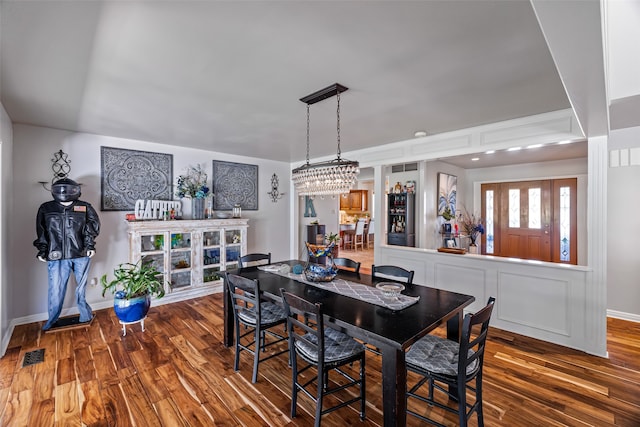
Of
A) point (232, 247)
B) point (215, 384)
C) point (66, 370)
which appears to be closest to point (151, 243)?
point (232, 247)

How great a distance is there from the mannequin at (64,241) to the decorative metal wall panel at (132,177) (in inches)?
21.9

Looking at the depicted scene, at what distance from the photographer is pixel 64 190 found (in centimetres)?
336

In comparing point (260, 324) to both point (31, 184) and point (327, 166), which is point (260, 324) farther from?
point (31, 184)

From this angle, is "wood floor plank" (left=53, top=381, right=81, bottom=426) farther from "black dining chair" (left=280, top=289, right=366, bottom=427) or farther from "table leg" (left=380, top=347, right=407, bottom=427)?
"table leg" (left=380, top=347, right=407, bottom=427)

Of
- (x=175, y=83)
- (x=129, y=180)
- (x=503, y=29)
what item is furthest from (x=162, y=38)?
(x=129, y=180)

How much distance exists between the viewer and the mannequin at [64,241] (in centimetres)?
332

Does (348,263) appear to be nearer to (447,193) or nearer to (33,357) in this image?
(33,357)

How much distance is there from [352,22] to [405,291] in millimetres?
1969

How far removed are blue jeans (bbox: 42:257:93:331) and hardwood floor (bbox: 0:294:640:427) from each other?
0.89 feet

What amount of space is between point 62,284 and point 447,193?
6.32m

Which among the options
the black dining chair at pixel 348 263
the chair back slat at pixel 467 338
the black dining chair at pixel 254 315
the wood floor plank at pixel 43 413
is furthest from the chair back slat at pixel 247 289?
the chair back slat at pixel 467 338

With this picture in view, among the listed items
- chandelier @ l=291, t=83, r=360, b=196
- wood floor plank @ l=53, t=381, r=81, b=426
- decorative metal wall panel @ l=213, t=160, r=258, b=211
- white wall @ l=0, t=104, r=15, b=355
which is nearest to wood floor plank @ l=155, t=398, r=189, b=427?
wood floor plank @ l=53, t=381, r=81, b=426

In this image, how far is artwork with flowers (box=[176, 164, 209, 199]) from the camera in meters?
4.57

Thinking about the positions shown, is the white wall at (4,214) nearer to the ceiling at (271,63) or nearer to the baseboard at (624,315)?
the ceiling at (271,63)
